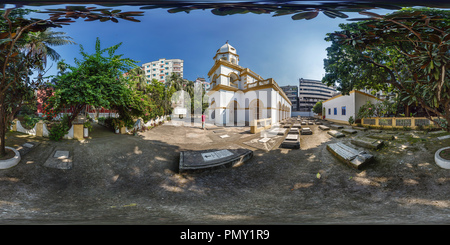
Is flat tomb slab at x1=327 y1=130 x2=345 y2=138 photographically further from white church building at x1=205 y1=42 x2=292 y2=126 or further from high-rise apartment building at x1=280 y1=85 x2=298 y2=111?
white church building at x1=205 y1=42 x2=292 y2=126

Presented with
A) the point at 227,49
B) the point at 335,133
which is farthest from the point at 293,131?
the point at 227,49

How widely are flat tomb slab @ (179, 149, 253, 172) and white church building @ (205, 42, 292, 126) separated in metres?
0.34

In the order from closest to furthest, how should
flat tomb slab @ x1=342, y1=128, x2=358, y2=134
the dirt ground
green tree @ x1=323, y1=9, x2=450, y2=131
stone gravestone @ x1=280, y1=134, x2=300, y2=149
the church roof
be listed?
the dirt ground → green tree @ x1=323, y1=9, x2=450, y2=131 → the church roof → stone gravestone @ x1=280, y1=134, x2=300, y2=149 → flat tomb slab @ x1=342, y1=128, x2=358, y2=134

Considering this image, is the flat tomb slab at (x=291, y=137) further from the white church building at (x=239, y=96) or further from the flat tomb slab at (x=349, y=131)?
the flat tomb slab at (x=349, y=131)

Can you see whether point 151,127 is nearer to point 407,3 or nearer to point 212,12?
point 212,12

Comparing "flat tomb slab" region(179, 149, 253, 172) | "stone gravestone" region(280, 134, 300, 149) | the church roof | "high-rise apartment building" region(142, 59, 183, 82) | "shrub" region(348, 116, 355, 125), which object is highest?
the church roof

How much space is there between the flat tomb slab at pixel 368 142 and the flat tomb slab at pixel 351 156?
0.10m

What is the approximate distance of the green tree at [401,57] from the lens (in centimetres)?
116

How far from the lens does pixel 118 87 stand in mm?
1307

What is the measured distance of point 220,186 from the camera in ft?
3.73

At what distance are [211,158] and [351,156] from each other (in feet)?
3.93

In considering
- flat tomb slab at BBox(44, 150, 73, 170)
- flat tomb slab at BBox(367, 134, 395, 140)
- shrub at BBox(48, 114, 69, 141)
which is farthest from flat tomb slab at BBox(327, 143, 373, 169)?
shrub at BBox(48, 114, 69, 141)

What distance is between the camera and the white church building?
4.80ft

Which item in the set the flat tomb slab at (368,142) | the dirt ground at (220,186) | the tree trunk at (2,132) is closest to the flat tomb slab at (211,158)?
the dirt ground at (220,186)
